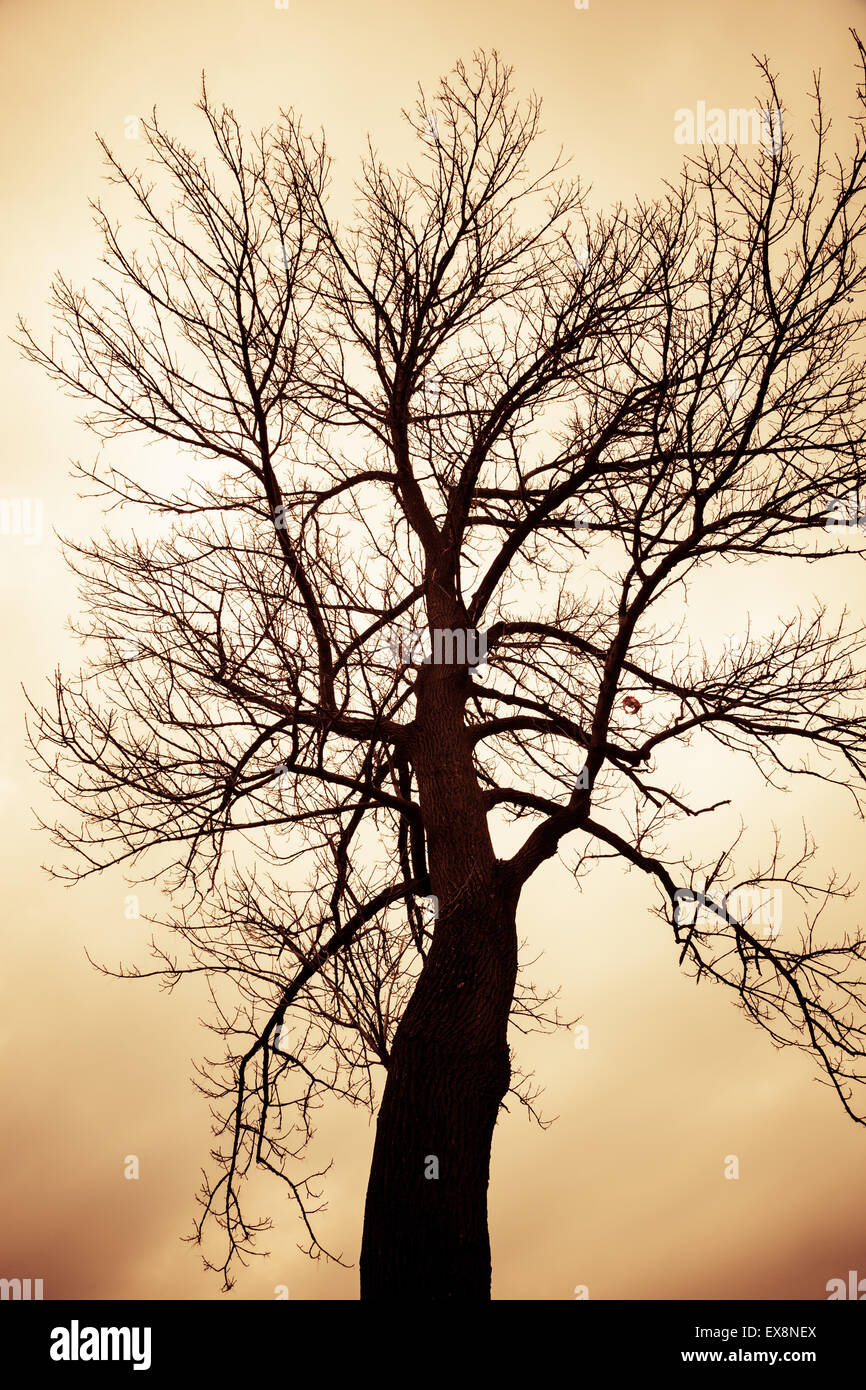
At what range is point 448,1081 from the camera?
133 inches

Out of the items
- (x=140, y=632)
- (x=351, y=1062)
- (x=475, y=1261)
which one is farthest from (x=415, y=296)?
(x=475, y=1261)

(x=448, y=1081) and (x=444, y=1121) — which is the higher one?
(x=448, y=1081)

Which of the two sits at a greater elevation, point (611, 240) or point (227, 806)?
point (611, 240)

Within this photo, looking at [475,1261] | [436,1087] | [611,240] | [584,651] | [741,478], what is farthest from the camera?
[584,651]

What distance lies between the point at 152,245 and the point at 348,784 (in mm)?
2980

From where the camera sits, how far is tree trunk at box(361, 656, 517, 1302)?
120 inches

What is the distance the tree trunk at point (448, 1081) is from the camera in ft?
10.0

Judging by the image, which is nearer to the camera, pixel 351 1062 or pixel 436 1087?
pixel 436 1087

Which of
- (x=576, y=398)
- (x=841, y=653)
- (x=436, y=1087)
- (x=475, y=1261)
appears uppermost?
(x=576, y=398)

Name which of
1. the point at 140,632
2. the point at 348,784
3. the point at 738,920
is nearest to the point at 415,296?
the point at 140,632

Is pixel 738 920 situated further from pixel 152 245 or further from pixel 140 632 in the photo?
pixel 152 245

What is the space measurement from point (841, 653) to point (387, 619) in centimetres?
227

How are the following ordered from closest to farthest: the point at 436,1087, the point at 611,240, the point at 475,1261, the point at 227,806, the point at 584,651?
1. the point at 475,1261
2. the point at 436,1087
3. the point at 227,806
4. the point at 611,240
5. the point at 584,651

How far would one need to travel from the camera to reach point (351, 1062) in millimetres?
4418
